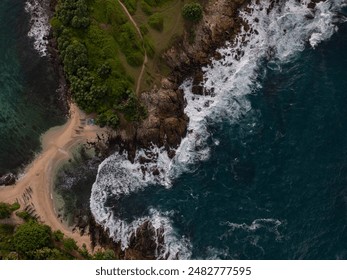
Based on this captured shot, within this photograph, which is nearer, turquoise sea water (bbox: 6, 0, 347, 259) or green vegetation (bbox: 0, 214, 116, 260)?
green vegetation (bbox: 0, 214, 116, 260)

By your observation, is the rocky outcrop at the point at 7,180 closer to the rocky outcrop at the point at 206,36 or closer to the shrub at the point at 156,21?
the rocky outcrop at the point at 206,36

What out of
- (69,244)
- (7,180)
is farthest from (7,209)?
(69,244)

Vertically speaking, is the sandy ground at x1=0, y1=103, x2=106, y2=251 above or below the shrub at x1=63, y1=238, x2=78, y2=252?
above

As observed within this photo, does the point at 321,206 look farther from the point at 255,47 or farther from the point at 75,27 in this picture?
the point at 75,27

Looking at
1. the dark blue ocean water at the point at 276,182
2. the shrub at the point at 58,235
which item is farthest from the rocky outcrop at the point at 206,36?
the shrub at the point at 58,235

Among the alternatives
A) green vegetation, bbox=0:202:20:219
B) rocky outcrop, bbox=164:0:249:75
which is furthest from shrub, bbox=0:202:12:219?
rocky outcrop, bbox=164:0:249:75

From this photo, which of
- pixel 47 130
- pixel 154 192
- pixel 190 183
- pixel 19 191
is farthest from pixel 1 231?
pixel 190 183

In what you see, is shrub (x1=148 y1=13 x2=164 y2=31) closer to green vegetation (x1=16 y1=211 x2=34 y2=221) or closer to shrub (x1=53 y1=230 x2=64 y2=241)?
green vegetation (x1=16 y1=211 x2=34 y2=221)
